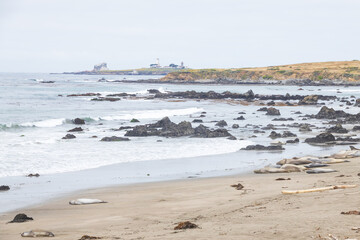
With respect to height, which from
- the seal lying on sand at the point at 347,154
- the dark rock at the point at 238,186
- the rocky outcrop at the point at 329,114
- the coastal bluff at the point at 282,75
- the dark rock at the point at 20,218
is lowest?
the rocky outcrop at the point at 329,114

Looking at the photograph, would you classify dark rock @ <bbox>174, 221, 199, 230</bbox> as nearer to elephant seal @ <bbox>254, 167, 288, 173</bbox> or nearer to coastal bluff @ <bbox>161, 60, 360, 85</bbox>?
elephant seal @ <bbox>254, 167, 288, 173</bbox>

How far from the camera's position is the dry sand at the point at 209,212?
7.75 metres

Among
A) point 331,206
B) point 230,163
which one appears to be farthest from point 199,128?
point 331,206

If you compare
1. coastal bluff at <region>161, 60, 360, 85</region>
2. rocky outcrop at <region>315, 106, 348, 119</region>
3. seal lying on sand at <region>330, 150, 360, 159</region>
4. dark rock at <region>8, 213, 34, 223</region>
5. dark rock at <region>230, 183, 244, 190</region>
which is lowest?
rocky outcrop at <region>315, 106, 348, 119</region>

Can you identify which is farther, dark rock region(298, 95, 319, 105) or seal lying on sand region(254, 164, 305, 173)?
dark rock region(298, 95, 319, 105)

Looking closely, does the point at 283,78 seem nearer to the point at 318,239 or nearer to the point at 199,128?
the point at 199,128

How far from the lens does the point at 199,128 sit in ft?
93.3

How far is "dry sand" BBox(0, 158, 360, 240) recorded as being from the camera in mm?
7746

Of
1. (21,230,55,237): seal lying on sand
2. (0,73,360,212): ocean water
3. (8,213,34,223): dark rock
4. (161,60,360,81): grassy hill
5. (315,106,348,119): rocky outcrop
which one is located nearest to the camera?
(21,230,55,237): seal lying on sand

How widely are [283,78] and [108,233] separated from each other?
12744 centimetres

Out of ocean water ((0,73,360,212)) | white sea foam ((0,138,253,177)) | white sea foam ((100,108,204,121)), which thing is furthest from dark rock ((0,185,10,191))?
white sea foam ((100,108,204,121))

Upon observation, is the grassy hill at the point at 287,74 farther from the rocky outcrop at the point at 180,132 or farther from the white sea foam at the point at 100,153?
the white sea foam at the point at 100,153

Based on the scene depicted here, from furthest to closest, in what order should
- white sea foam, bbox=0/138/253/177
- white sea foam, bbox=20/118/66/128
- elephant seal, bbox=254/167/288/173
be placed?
white sea foam, bbox=20/118/66/128 < white sea foam, bbox=0/138/253/177 < elephant seal, bbox=254/167/288/173

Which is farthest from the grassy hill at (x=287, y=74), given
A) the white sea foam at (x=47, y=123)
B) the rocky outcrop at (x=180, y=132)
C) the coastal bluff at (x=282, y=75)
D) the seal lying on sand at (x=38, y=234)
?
the seal lying on sand at (x=38, y=234)
